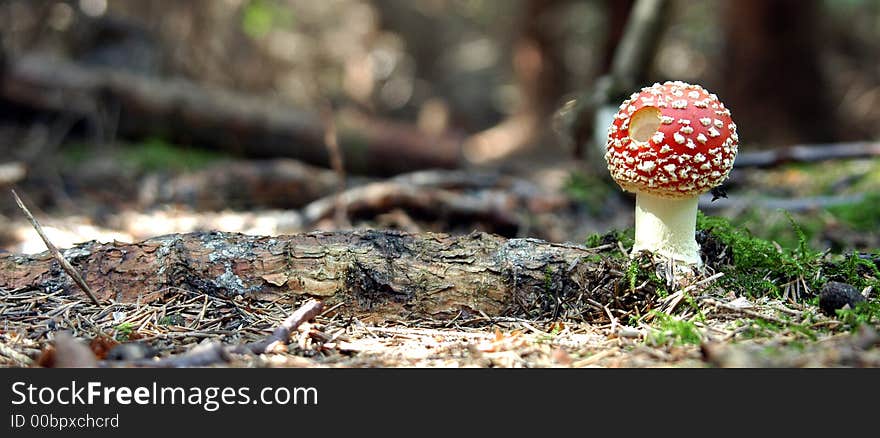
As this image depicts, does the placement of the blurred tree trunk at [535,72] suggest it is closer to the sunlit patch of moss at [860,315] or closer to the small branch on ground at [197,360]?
the sunlit patch of moss at [860,315]

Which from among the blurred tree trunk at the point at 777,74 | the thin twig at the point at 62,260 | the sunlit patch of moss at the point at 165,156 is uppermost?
the blurred tree trunk at the point at 777,74

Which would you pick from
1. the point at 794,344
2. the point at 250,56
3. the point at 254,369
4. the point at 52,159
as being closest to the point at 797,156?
the point at 794,344

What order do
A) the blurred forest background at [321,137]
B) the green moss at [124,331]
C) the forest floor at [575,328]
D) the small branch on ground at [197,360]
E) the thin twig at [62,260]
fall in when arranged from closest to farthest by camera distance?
the small branch on ground at [197,360] → the forest floor at [575,328] → the green moss at [124,331] → the thin twig at [62,260] → the blurred forest background at [321,137]

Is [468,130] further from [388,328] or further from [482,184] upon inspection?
[388,328]

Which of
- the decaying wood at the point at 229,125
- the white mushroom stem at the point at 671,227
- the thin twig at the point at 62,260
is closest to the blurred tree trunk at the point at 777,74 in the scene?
the decaying wood at the point at 229,125

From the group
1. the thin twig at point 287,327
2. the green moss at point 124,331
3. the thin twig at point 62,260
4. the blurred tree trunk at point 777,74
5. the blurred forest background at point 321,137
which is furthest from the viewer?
the blurred tree trunk at point 777,74

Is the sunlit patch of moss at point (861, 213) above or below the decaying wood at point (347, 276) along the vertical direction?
above
